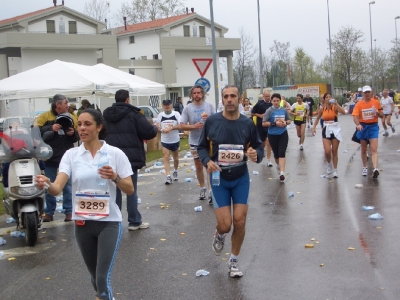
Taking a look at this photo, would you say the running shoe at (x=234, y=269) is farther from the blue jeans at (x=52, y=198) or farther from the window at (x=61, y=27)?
the window at (x=61, y=27)

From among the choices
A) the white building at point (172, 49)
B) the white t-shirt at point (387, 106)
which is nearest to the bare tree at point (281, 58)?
the white building at point (172, 49)

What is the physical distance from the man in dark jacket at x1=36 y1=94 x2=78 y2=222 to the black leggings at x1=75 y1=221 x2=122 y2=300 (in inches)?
182

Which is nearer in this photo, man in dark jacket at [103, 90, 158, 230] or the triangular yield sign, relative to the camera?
man in dark jacket at [103, 90, 158, 230]

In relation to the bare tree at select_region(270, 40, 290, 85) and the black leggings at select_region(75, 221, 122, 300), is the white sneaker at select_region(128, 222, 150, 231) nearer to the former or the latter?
the black leggings at select_region(75, 221, 122, 300)

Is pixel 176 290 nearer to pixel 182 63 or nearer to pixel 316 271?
pixel 316 271

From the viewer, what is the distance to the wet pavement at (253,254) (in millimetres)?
5824

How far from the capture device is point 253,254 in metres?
7.08

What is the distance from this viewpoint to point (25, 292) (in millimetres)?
6086

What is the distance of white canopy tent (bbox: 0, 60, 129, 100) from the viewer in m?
16.3

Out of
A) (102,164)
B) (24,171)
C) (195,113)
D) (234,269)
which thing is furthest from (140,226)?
(102,164)

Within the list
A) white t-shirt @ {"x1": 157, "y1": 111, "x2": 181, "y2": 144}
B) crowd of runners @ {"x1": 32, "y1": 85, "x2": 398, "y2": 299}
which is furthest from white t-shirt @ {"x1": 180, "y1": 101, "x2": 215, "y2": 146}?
white t-shirt @ {"x1": 157, "y1": 111, "x2": 181, "y2": 144}

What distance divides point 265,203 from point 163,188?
10.3 ft

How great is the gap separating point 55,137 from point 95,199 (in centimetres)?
493

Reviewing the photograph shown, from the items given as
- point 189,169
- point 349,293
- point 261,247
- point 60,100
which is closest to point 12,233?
point 60,100
